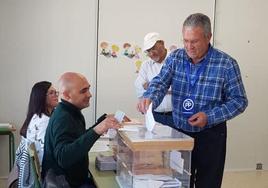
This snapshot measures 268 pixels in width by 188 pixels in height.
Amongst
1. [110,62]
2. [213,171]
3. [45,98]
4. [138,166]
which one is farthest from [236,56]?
[138,166]


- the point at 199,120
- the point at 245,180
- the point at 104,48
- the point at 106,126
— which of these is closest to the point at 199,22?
the point at 199,120

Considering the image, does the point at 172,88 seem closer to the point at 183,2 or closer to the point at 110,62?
the point at 110,62

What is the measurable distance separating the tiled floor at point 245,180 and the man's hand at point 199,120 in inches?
97.3

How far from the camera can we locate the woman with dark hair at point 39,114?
8.74 ft

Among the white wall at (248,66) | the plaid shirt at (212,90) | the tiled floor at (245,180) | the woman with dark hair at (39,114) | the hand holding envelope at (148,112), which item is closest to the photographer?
the hand holding envelope at (148,112)

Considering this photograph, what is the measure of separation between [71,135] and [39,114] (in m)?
0.96

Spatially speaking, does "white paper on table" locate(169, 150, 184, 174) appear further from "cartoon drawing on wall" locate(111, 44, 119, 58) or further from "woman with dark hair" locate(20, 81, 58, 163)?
"cartoon drawing on wall" locate(111, 44, 119, 58)

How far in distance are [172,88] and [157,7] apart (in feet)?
8.05

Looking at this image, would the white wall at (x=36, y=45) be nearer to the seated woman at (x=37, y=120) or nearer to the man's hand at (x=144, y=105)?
the seated woman at (x=37, y=120)

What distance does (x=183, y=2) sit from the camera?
14.4 ft

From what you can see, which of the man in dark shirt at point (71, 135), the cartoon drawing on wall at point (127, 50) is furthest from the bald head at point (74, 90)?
the cartoon drawing on wall at point (127, 50)

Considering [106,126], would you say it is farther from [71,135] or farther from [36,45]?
[36,45]

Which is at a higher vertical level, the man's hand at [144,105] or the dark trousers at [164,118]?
the man's hand at [144,105]

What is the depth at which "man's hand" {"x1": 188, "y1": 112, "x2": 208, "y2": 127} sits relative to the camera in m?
1.86
